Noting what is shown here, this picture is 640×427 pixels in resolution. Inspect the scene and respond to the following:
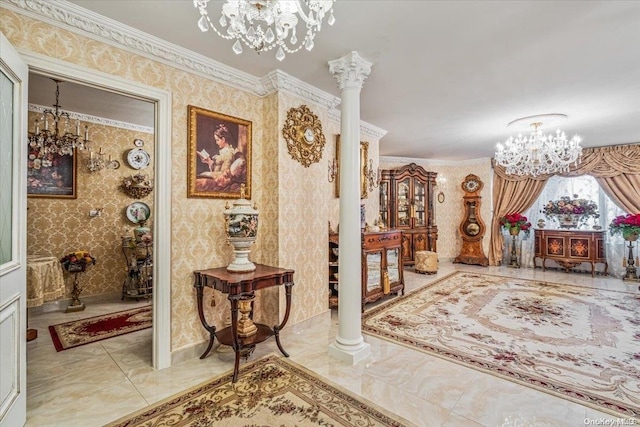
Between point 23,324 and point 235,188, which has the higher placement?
point 235,188

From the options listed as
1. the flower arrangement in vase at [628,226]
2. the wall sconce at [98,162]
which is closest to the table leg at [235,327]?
the wall sconce at [98,162]

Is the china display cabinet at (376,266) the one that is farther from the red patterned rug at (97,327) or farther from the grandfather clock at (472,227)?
the grandfather clock at (472,227)

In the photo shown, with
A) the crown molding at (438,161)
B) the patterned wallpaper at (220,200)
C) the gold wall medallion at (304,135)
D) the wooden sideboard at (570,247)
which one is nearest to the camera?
the patterned wallpaper at (220,200)

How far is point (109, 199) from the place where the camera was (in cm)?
435

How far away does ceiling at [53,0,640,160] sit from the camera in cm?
198

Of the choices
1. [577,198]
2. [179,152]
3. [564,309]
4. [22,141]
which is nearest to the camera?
[22,141]

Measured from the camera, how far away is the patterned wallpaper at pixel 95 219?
12.4 feet

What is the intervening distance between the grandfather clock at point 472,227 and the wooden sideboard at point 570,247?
1082mm

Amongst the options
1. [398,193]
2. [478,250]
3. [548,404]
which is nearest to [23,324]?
[548,404]

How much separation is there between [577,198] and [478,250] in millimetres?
2202

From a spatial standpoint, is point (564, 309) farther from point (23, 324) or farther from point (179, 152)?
point (23, 324)

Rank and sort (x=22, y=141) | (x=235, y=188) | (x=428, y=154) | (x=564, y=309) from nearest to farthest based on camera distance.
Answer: (x=22, y=141), (x=235, y=188), (x=564, y=309), (x=428, y=154)

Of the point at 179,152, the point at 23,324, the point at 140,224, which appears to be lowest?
the point at 23,324

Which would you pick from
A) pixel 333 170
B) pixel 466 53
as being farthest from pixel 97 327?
pixel 466 53
